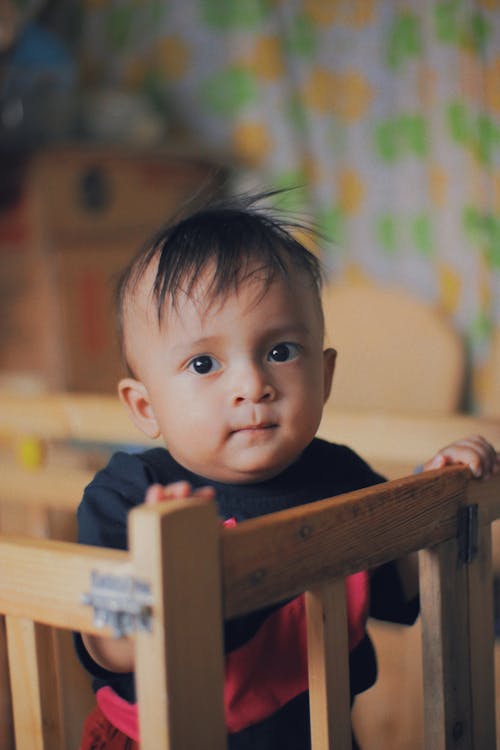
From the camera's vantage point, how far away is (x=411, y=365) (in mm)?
1843

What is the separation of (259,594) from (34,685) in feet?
0.60

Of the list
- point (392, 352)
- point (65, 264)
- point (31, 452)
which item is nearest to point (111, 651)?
point (31, 452)

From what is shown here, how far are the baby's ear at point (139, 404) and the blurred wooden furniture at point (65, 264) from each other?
1.16 m

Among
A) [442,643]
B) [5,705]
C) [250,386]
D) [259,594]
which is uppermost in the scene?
[250,386]

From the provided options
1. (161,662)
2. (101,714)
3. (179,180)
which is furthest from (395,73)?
(161,662)

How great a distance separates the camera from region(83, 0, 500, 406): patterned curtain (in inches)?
72.0

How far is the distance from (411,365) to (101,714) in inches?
45.4

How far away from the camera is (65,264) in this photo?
1.99 meters

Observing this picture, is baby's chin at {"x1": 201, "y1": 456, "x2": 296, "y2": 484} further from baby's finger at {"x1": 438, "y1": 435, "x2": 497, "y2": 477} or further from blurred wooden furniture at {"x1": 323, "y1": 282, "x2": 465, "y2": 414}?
blurred wooden furniture at {"x1": 323, "y1": 282, "x2": 465, "y2": 414}

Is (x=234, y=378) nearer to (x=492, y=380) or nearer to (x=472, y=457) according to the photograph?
(x=472, y=457)

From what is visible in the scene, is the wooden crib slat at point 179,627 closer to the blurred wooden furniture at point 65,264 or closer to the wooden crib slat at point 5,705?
the wooden crib slat at point 5,705

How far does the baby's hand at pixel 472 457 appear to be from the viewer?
0.80 metres

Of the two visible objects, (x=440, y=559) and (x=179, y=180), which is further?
(x=179, y=180)

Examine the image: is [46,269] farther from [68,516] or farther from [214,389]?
[214,389]
